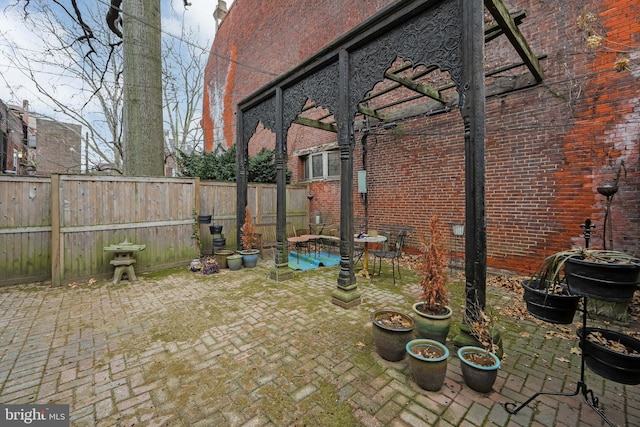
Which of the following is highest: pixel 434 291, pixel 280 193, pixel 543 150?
pixel 543 150

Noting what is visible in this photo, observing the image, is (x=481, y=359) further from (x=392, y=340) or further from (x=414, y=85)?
(x=414, y=85)

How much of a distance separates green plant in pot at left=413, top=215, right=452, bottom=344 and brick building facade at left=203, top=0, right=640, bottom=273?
3.08 m

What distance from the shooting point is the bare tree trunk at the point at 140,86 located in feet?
18.4

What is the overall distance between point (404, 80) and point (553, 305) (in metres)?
3.48

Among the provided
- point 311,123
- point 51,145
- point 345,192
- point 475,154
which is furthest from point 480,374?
point 51,145

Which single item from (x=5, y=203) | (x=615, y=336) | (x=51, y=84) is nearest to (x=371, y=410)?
Answer: (x=615, y=336)

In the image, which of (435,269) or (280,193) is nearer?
(435,269)

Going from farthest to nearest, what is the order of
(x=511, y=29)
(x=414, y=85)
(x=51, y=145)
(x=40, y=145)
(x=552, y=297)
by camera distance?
1. (x=51, y=145)
2. (x=40, y=145)
3. (x=414, y=85)
4. (x=511, y=29)
5. (x=552, y=297)

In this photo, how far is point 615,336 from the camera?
5.46 ft

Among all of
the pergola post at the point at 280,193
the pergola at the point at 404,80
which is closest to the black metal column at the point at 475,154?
the pergola at the point at 404,80

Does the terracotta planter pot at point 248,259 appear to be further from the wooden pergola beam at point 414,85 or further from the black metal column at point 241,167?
the wooden pergola beam at point 414,85

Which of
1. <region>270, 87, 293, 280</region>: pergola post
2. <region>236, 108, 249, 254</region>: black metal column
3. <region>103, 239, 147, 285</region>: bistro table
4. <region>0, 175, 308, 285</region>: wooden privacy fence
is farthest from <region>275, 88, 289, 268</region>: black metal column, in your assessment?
<region>103, 239, 147, 285</region>: bistro table

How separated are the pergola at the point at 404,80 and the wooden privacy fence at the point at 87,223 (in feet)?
8.22

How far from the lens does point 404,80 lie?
3.90 metres
